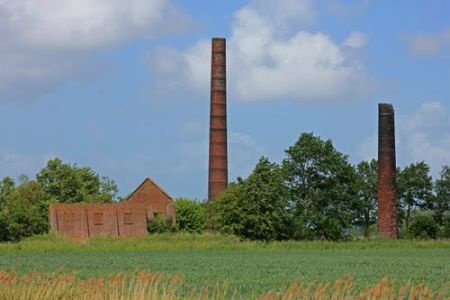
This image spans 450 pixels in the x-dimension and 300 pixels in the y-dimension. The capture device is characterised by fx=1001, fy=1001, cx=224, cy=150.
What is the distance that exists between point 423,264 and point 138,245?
73.7 ft

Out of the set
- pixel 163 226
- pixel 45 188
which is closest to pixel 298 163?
pixel 163 226

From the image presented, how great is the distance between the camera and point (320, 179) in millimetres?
76375

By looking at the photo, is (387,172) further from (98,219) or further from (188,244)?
(98,219)

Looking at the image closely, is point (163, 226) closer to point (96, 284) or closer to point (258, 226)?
point (258, 226)

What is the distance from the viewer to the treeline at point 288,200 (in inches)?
2430

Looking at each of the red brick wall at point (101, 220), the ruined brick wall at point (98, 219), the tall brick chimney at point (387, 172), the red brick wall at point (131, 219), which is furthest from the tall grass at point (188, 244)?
the red brick wall at point (101, 220)

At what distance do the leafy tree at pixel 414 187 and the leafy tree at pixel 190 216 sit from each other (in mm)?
26427

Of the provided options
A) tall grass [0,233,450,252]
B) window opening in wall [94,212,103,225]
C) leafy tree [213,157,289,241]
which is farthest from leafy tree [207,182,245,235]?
window opening in wall [94,212,103,225]

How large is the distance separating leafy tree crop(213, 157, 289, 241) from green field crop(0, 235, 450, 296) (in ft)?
5.92

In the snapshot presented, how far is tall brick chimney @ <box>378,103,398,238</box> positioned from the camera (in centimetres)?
6756

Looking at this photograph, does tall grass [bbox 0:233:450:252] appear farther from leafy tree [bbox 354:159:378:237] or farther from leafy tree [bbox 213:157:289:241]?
leafy tree [bbox 354:159:378:237]

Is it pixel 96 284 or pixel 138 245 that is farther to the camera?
pixel 138 245

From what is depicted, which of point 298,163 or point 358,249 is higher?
point 298,163

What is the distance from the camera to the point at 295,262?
3900 centimetres
